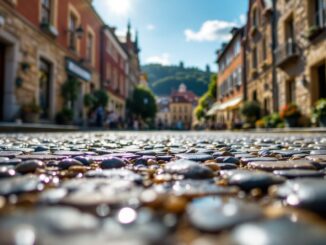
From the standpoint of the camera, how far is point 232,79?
2577cm

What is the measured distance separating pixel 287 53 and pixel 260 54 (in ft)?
17.5

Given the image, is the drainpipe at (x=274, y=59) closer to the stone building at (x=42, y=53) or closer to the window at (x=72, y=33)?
the stone building at (x=42, y=53)

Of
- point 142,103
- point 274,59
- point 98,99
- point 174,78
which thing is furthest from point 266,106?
point 174,78

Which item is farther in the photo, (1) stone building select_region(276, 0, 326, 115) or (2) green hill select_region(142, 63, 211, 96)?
(2) green hill select_region(142, 63, 211, 96)

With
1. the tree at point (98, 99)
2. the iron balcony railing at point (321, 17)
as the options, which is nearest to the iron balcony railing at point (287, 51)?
the iron balcony railing at point (321, 17)

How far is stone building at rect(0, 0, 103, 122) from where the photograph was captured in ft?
28.8

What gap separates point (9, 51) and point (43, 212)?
31.8 ft

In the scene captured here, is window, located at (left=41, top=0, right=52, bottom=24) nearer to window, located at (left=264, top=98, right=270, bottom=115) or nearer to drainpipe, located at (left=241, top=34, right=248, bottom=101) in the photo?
window, located at (left=264, top=98, right=270, bottom=115)

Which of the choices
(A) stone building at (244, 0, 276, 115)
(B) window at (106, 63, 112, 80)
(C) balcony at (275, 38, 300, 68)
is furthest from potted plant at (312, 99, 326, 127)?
(B) window at (106, 63, 112, 80)

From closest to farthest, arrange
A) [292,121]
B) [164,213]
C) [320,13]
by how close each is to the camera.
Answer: [164,213]
[320,13]
[292,121]

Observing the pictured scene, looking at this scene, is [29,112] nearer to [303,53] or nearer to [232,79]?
[303,53]

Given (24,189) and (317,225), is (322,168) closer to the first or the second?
(317,225)

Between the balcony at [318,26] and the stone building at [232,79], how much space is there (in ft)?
34.4

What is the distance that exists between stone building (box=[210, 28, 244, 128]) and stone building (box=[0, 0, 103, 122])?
11.1 m
